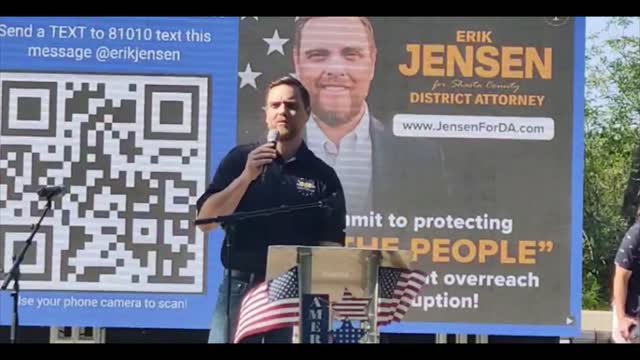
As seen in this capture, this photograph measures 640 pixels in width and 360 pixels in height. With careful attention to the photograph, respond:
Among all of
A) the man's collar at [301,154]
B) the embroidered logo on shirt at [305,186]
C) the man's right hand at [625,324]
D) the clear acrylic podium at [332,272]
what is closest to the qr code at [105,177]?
the man's collar at [301,154]

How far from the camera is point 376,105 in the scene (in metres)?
7.71

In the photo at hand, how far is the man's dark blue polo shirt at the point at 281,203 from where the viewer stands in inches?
299

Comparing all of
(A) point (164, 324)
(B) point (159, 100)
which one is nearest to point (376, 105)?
(B) point (159, 100)

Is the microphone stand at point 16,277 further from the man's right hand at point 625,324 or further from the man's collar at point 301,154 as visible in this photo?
→ the man's right hand at point 625,324

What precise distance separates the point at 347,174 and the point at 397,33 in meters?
1.12

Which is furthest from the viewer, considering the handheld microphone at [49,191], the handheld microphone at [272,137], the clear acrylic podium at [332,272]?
the handheld microphone at [272,137]

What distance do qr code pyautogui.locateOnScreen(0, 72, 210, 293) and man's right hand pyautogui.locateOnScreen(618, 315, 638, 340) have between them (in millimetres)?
3094

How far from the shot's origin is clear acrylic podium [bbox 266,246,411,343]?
6277 mm

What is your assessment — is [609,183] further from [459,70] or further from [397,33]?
[397,33]

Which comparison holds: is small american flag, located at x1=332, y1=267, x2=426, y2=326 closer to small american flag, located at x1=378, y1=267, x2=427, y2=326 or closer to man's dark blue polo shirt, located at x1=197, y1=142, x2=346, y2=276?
small american flag, located at x1=378, y1=267, x2=427, y2=326

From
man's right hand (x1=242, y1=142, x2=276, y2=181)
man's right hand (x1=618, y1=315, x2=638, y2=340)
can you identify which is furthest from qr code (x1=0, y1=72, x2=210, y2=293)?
man's right hand (x1=618, y1=315, x2=638, y2=340)

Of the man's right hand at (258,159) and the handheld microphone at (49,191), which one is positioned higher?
the man's right hand at (258,159)

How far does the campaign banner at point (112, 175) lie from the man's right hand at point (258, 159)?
22 centimetres
